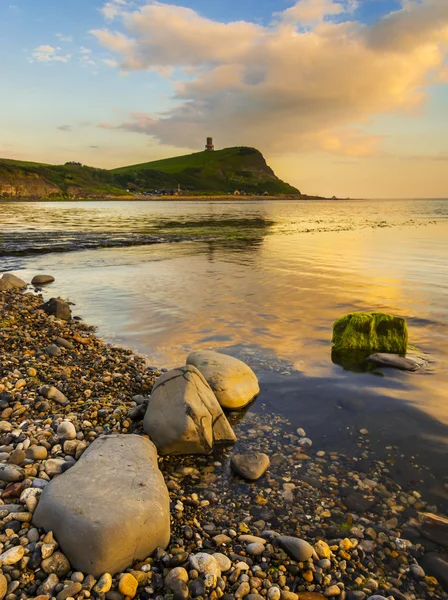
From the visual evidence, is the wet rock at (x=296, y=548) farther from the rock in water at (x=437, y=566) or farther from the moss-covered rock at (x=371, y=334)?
the moss-covered rock at (x=371, y=334)

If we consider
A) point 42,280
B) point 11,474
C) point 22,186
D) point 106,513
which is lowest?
point 42,280

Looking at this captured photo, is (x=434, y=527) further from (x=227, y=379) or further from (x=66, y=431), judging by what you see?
(x=66, y=431)

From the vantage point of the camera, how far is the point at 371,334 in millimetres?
10469

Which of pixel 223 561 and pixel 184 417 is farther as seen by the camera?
pixel 184 417

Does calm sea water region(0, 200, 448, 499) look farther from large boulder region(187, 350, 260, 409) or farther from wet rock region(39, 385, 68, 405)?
wet rock region(39, 385, 68, 405)

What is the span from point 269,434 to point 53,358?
Result: 16.8 feet

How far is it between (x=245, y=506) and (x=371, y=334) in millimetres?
6909

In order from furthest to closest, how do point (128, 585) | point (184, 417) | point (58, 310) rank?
point (58, 310), point (184, 417), point (128, 585)

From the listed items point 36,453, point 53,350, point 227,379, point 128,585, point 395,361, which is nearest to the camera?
point 128,585

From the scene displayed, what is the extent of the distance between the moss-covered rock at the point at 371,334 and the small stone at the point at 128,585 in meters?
7.73

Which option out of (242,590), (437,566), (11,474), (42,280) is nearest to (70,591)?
(242,590)

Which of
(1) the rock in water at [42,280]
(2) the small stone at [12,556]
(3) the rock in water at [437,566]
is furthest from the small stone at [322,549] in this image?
(1) the rock in water at [42,280]

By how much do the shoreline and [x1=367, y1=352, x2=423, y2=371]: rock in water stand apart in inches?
132

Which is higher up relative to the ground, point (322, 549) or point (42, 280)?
point (322, 549)
